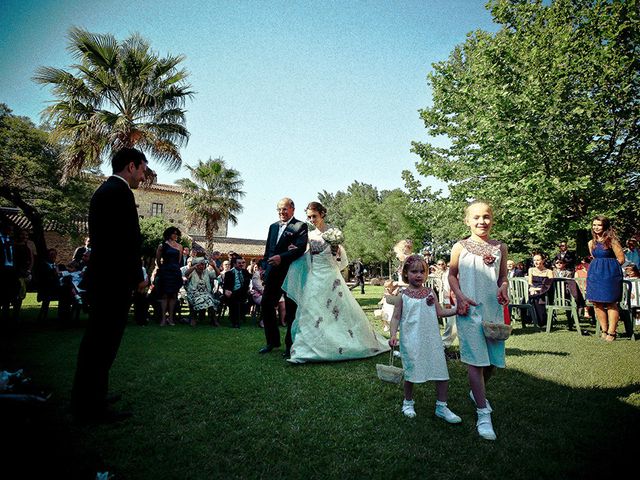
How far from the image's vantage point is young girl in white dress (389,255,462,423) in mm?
3143

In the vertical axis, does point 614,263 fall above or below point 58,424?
above

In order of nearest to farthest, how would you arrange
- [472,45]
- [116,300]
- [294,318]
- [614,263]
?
[116,300] < [294,318] < [614,263] < [472,45]

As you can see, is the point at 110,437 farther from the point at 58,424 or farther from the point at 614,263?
the point at 614,263

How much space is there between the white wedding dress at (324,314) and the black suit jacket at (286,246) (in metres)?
0.13

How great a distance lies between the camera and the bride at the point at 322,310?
5000mm

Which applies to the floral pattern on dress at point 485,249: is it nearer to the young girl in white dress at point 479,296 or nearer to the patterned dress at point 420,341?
the young girl in white dress at point 479,296

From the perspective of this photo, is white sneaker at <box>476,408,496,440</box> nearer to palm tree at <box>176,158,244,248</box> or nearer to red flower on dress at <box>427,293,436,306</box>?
red flower on dress at <box>427,293,436,306</box>

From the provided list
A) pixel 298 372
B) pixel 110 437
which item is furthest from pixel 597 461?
pixel 110 437

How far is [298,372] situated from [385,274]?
5734cm

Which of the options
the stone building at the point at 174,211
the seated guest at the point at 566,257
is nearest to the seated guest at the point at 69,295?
the seated guest at the point at 566,257

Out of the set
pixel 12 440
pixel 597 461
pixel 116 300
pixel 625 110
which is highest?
pixel 625 110

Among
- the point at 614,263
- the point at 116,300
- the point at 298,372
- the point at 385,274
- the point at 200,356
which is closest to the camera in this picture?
the point at 116,300

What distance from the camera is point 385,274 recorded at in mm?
60375

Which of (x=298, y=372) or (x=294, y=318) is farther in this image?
(x=294, y=318)
